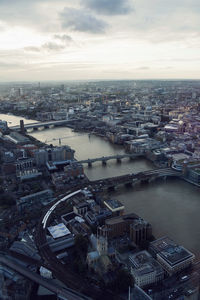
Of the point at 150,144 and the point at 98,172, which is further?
the point at 150,144

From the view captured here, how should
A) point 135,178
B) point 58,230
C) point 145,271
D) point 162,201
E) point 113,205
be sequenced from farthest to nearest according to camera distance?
1. point 135,178
2. point 162,201
3. point 113,205
4. point 58,230
5. point 145,271

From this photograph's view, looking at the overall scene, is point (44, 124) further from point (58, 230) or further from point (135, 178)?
point (58, 230)

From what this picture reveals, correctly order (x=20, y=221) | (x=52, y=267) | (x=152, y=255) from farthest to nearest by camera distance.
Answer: (x=20, y=221) → (x=152, y=255) → (x=52, y=267)

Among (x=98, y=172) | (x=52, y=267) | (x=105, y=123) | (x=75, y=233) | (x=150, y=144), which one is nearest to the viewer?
(x=52, y=267)

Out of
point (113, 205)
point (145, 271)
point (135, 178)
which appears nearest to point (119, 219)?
point (113, 205)

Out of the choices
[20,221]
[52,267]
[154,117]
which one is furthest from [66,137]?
[52,267]

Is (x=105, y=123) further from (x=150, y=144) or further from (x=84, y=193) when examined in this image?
(x=84, y=193)

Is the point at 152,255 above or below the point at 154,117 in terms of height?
below

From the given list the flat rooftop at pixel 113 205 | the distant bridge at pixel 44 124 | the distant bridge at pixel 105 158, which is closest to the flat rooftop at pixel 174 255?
the flat rooftop at pixel 113 205
